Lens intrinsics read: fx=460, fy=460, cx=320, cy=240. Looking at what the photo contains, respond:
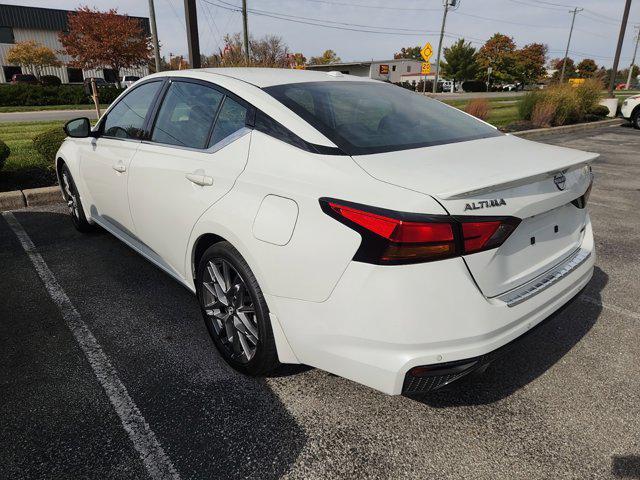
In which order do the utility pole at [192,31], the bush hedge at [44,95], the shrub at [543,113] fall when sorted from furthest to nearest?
1. the bush hedge at [44,95]
2. the shrub at [543,113]
3. the utility pole at [192,31]

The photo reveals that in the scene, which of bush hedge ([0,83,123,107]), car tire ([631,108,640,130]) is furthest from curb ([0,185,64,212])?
bush hedge ([0,83,123,107])

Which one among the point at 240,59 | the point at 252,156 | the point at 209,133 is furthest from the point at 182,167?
the point at 240,59

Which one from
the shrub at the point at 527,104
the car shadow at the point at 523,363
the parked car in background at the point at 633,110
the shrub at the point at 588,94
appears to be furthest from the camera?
the shrub at the point at 588,94

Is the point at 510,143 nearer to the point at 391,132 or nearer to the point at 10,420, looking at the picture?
the point at 391,132

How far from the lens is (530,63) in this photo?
72125 mm

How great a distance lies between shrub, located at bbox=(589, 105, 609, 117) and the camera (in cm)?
1721

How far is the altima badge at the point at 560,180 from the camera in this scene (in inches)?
83.2

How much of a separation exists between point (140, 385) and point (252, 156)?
1389 mm

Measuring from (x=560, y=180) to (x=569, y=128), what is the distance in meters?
14.7

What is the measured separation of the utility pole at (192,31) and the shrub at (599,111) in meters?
15.4

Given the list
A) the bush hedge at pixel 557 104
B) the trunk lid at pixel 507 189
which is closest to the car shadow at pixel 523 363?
the trunk lid at pixel 507 189

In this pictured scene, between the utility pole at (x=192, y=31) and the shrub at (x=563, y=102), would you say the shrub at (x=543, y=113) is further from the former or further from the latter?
the utility pole at (x=192, y=31)

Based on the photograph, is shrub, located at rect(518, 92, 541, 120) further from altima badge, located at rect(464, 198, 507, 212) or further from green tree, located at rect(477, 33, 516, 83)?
green tree, located at rect(477, 33, 516, 83)

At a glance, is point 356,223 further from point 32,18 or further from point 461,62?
point 461,62
